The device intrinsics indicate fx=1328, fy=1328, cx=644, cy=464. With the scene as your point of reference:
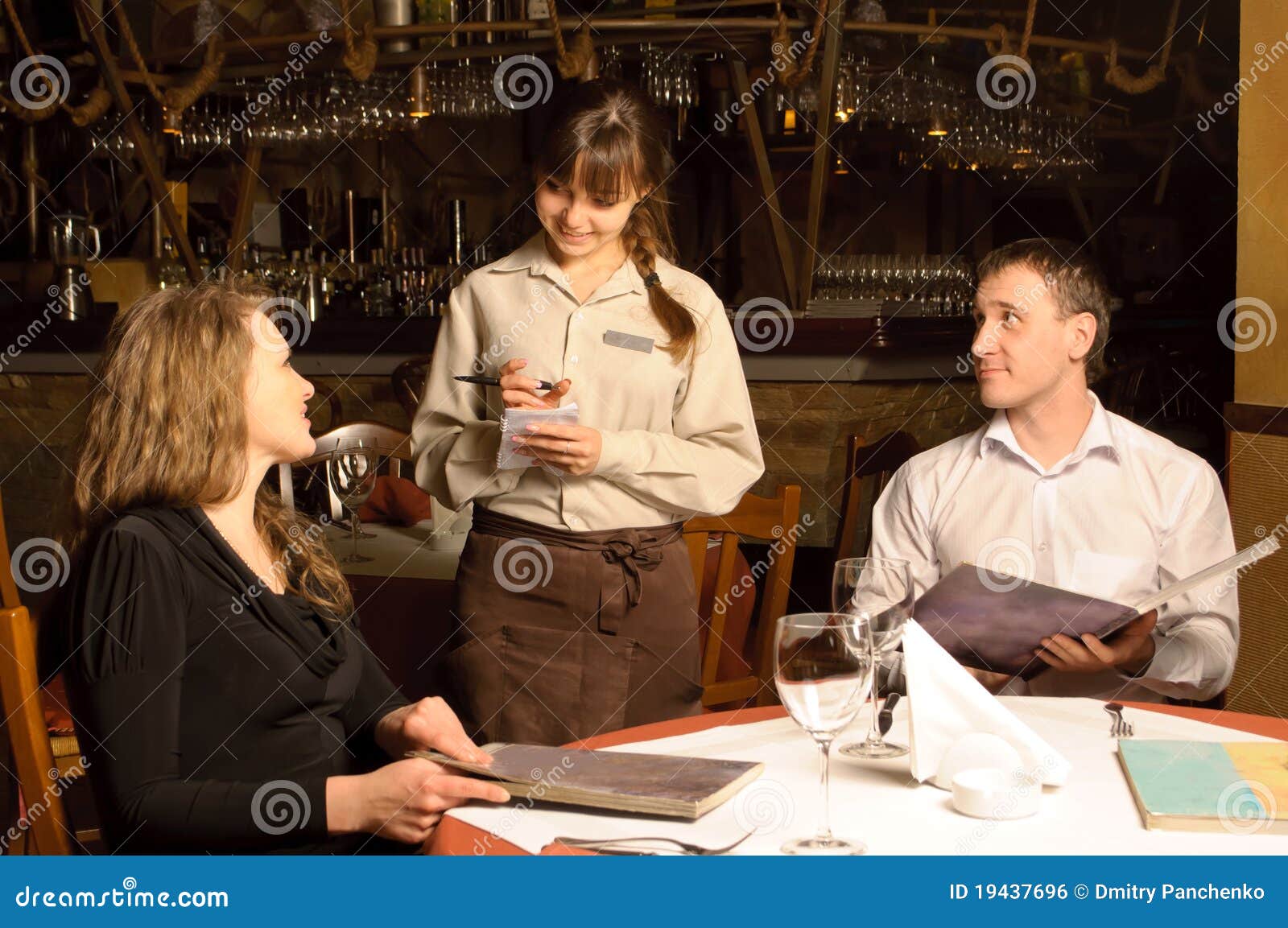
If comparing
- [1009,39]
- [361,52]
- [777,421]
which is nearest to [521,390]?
[777,421]

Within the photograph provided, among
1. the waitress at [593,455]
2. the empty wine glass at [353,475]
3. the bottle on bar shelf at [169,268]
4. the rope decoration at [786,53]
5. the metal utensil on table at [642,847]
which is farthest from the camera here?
the bottle on bar shelf at [169,268]

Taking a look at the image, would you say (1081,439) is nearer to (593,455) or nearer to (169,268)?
(593,455)

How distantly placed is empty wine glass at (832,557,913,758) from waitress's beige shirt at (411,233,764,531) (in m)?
0.70

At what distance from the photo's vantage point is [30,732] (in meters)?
1.50

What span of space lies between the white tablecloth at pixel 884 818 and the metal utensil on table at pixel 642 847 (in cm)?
1

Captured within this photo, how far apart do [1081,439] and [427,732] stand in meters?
1.22

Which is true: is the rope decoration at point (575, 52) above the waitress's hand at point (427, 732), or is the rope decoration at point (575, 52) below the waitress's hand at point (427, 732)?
above

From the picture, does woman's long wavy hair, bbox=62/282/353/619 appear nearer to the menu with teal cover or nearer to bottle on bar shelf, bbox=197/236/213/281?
the menu with teal cover

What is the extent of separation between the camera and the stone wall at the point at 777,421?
15.3 feet

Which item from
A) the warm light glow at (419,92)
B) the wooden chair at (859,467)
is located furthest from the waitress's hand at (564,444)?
the warm light glow at (419,92)

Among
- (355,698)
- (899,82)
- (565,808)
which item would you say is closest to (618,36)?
(899,82)

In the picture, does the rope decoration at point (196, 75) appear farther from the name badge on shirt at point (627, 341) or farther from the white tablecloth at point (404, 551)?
the name badge on shirt at point (627, 341)

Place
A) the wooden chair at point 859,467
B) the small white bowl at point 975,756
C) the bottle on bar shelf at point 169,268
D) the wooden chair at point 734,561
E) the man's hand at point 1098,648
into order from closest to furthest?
the small white bowl at point 975,756 → the man's hand at point 1098,648 → the wooden chair at point 734,561 → the wooden chair at point 859,467 → the bottle on bar shelf at point 169,268

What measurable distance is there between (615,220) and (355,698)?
0.88 metres
